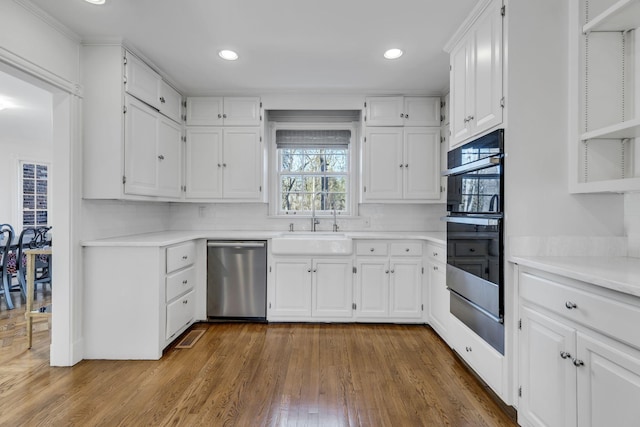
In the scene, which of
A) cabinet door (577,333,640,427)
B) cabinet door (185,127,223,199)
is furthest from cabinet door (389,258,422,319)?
cabinet door (185,127,223,199)

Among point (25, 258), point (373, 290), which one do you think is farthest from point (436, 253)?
point (25, 258)

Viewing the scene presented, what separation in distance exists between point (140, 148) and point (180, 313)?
4.89 ft

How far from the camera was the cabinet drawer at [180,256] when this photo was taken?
2729mm

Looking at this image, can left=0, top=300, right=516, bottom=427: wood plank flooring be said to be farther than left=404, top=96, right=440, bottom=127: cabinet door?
No

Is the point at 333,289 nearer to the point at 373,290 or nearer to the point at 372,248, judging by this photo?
the point at 373,290

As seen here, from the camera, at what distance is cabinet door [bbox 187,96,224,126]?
3.59 meters

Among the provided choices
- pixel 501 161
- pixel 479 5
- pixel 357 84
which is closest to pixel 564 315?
pixel 501 161

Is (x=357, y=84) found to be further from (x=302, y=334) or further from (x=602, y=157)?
(x=302, y=334)

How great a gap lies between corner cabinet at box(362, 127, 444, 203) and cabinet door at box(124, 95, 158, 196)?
6.88 ft

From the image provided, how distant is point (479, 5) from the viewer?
2.02 meters

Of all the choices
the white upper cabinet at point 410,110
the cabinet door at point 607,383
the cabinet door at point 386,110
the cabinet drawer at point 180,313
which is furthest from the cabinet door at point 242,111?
the cabinet door at point 607,383

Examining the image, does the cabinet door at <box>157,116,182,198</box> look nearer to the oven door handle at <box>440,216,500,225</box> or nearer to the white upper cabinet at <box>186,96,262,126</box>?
the white upper cabinet at <box>186,96,262,126</box>

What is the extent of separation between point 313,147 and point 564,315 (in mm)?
3102

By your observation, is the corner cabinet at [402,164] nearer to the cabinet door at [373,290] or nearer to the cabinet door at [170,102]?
the cabinet door at [373,290]
